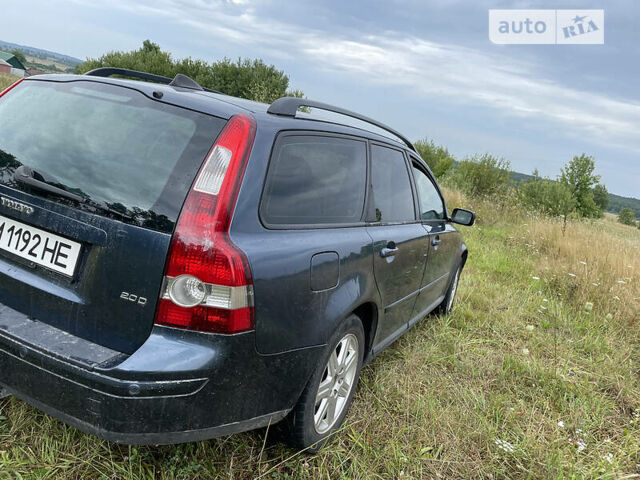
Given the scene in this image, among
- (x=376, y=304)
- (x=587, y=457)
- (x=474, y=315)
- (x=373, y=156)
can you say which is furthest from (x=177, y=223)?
(x=474, y=315)

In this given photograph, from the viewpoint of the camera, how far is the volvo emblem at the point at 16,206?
73.1 inches

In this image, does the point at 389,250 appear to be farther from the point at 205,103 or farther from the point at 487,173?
the point at 487,173

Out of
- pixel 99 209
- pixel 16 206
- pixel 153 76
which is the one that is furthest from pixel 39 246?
pixel 153 76

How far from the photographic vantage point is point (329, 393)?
2457 mm

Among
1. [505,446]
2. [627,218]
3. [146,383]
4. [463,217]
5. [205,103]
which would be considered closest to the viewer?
[146,383]

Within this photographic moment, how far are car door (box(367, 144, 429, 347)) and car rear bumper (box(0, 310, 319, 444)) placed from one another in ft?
3.72

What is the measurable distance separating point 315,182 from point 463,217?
2.54 meters

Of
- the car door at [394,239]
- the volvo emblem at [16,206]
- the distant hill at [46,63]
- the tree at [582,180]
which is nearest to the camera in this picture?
the volvo emblem at [16,206]

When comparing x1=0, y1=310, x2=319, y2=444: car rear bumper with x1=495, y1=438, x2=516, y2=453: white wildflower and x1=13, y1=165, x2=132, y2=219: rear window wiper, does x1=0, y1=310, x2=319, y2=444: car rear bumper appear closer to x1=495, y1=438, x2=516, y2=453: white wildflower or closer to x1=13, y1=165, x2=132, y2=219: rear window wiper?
x1=13, y1=165, x2=132, y2=219: rear window wiper

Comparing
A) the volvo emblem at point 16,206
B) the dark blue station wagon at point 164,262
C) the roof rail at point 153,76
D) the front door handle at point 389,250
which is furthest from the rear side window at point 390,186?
the volvo emblem at point 16,206

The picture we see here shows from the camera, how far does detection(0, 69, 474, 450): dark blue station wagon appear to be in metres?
1.68

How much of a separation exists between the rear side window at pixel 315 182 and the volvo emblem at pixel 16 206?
0.90 meters

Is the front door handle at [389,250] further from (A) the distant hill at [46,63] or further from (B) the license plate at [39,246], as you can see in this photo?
(A) the distant hill at [46,63]

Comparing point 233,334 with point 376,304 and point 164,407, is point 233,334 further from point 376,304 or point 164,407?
point 376,304
